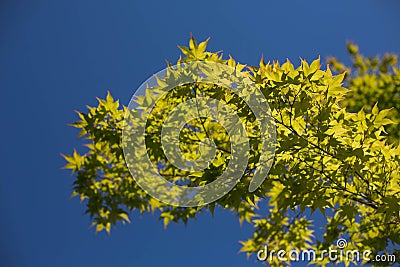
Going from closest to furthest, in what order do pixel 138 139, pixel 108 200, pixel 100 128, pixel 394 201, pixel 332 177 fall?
1. pixel 394 201
2. pixel 332 177
3. pixel 138 139
4. pixel 100 128
5. pixel 108 200

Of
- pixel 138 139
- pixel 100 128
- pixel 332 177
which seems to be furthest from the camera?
pixel 100 128

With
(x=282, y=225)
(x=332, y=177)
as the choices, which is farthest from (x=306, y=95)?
(x=282, y=225)

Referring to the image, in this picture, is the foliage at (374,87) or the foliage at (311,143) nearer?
the foliage at (311,143)

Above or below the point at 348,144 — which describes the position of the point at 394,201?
below

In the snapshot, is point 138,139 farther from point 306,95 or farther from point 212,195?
point 306,95

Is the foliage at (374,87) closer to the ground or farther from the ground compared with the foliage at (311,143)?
farther from the ground

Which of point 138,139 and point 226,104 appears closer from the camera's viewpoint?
point 226,104

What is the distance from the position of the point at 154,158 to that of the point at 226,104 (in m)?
0.85

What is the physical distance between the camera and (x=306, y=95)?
1979 millimetres

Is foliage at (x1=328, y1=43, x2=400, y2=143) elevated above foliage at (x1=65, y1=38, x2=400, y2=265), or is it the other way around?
foliage at (x1=328, y1=43, x2=400, y2=143)

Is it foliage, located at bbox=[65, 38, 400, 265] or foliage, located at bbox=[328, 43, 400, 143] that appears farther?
foliage, located at bbox=[328, 43, 400, 143]

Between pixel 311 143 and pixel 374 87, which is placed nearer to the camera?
pixel 311 143

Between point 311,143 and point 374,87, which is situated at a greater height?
point 374,87

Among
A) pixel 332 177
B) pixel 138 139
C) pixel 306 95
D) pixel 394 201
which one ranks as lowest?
pixel 394 201
